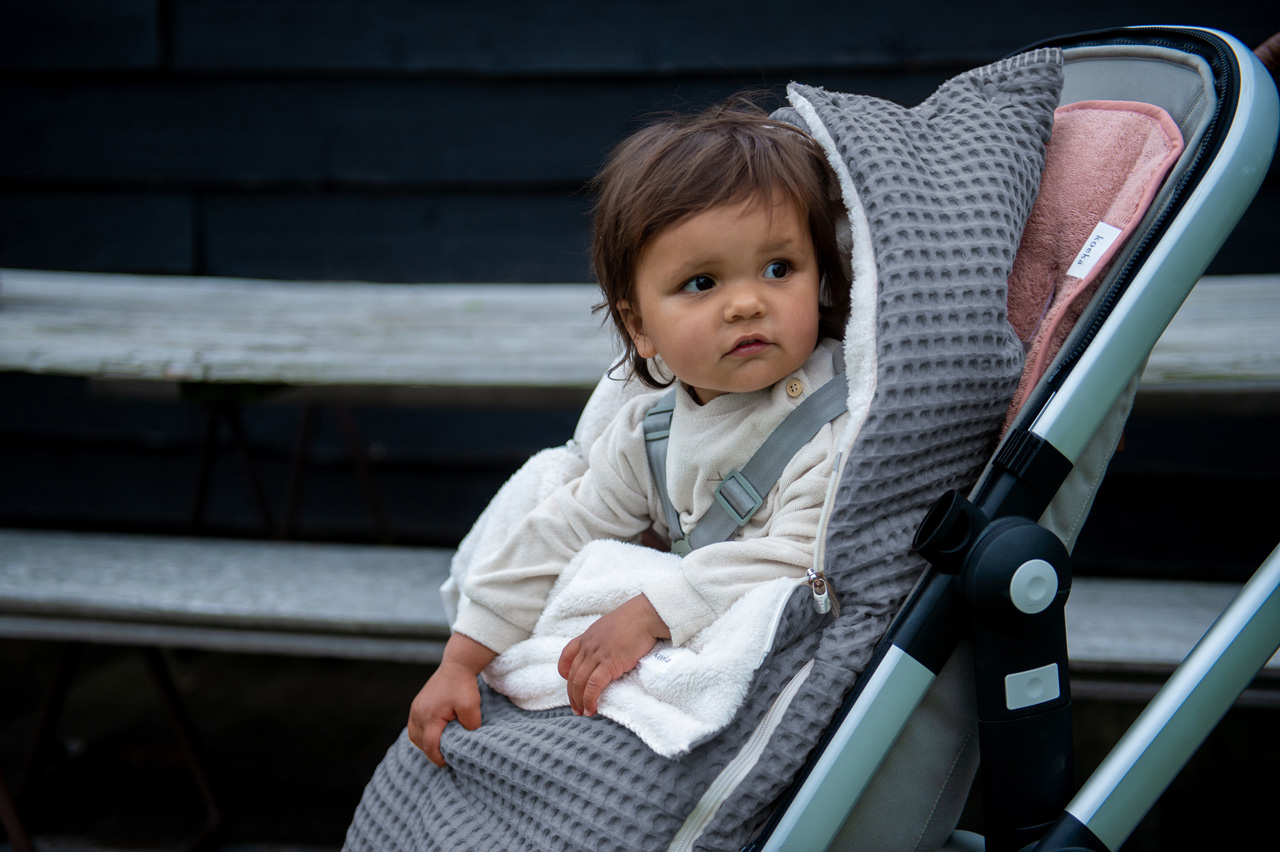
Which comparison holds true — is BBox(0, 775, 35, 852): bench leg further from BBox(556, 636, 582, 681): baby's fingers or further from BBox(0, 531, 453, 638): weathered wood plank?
BBox(556, 636, 582, 681): baby's fingers

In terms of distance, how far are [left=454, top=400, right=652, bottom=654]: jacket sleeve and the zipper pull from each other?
346 millimetres

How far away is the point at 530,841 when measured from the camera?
0.93 meters

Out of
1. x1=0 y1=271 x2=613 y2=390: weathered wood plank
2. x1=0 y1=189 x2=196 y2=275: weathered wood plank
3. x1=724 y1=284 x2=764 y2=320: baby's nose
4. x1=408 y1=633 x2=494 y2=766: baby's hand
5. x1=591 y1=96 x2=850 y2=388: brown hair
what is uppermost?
x1=591 y1=96 x2=850 y2=388: brown hair

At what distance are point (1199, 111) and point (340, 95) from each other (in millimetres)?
2400

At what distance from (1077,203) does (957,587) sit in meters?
0.48

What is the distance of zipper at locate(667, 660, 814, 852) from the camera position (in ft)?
2.93

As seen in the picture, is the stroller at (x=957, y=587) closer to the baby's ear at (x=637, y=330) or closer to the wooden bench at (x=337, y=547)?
the baby's ear at (x=637, y=330)

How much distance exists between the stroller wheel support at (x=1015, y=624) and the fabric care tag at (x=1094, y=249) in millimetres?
216

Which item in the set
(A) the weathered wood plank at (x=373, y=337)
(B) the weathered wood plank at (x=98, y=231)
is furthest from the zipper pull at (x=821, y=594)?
(B) the weathered wood plank at (x=98, y=231)

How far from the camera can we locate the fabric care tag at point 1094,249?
3.15 ft

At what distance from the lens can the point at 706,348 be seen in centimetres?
102

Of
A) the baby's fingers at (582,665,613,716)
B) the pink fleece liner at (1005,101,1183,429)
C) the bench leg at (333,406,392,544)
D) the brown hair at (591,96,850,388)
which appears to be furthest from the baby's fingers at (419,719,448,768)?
the bench leg at (333,406,392,544)

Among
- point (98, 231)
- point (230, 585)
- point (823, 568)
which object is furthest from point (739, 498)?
point (98, 231)

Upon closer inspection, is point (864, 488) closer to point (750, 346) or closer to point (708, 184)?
point (750, 346)
